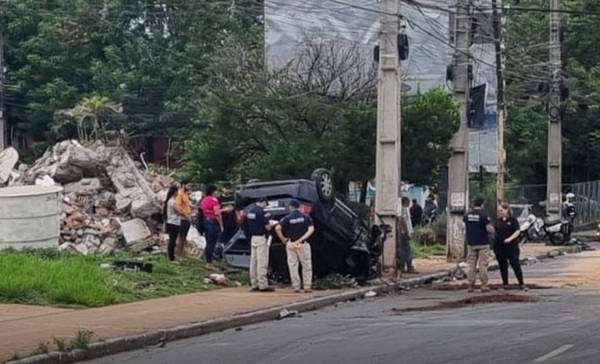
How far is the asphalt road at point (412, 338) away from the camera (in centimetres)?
1426

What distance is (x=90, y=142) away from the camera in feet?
123

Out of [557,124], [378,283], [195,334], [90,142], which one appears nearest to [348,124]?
[90,142]

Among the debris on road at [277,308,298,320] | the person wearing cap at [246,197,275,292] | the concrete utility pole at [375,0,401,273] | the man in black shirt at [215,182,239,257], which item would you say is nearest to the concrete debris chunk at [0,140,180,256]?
the man in black shirt at [215,182,239,257]

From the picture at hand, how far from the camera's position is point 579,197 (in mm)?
59500

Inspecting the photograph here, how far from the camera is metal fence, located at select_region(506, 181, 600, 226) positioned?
2306 inches

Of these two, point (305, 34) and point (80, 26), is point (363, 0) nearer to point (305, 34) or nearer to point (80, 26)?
point (305, 34)

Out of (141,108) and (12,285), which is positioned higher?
(141,108)

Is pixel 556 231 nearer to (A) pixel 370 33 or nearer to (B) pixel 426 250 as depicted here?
(B) pixel 426 250

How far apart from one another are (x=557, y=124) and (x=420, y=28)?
735cm

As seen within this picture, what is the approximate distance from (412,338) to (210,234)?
11.0 meters

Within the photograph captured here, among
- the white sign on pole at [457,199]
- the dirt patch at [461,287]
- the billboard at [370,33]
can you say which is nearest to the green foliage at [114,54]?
the billboard at [370,33]

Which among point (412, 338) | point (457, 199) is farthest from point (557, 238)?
point (412, 338)

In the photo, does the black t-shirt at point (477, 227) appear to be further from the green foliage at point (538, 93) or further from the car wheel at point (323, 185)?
the green foliage at point (538, 93)

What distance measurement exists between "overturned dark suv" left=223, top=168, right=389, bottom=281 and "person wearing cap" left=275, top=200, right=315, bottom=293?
52 cm
